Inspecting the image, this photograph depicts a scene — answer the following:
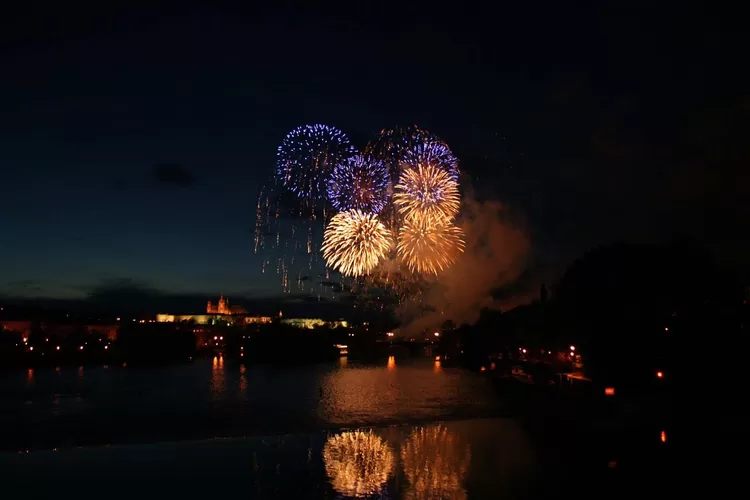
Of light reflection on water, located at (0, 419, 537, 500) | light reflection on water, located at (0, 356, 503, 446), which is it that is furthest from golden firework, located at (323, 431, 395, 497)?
light reflection on water, located at (0, 356, 503, 446)

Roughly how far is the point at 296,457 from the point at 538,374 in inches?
1109

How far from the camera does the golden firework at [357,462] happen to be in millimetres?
12656

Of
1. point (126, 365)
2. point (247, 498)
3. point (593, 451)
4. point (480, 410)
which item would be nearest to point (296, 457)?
point (247, 498)

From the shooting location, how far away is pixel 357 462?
49.2ft

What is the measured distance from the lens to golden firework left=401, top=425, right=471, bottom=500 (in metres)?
12.1

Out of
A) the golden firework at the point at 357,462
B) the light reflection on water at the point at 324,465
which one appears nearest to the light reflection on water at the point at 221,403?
the light reflection on water at the point at 324,465

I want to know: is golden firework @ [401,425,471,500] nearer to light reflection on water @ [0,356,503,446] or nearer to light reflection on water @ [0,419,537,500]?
light reflection on water @ [0,419,537,500]

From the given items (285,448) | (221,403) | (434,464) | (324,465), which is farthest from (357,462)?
(221,403)

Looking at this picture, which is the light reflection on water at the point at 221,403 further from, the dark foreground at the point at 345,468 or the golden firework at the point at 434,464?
the golden firework at the point at 434,464

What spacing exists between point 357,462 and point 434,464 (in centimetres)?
175

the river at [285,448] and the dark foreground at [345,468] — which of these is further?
the river at [285,448]

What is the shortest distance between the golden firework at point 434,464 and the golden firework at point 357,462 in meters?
0.54

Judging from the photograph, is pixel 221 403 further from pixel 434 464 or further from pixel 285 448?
pixel 434 464

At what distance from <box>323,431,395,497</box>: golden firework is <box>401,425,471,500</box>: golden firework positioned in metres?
0.54
